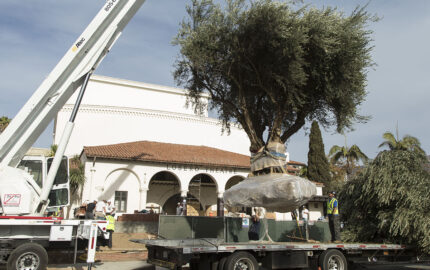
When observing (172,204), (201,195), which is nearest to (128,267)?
(172,204)

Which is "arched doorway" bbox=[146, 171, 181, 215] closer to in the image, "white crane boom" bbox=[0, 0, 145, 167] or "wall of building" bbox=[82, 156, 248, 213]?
"wall of building" bbox=[82, 156, 248, 213]

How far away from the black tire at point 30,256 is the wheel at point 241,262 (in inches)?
201

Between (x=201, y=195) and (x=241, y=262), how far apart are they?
23.0 meters

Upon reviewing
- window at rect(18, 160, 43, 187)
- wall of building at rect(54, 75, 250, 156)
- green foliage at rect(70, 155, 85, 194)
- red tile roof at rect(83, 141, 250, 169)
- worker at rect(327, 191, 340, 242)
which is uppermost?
wall of building at rect(54, 75, 250, 156)

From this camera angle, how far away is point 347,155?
160ft

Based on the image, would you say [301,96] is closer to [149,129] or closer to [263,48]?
[263,48]

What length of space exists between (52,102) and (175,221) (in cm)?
652

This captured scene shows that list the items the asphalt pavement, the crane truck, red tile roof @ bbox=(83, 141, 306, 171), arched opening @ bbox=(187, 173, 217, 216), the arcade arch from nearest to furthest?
the crane truck < the asphalt pavement < the arcade arch < red tile roof @ bbox=(83, 141, 306, 171) < arched opening @ bbox=(187, 173, 217, 216)

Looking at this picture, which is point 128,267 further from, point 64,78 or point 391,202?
point 391,202

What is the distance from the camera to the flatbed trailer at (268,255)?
850cm

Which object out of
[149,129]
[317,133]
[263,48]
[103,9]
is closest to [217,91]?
[263,48]

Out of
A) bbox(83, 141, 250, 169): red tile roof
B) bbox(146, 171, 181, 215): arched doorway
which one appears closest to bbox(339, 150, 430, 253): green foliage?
bbox(83, 141, 250, 169): red tile roof

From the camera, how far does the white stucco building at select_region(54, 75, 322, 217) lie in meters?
25.7

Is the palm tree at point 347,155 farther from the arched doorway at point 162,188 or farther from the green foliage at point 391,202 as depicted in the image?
the green foliage at point 391,202
